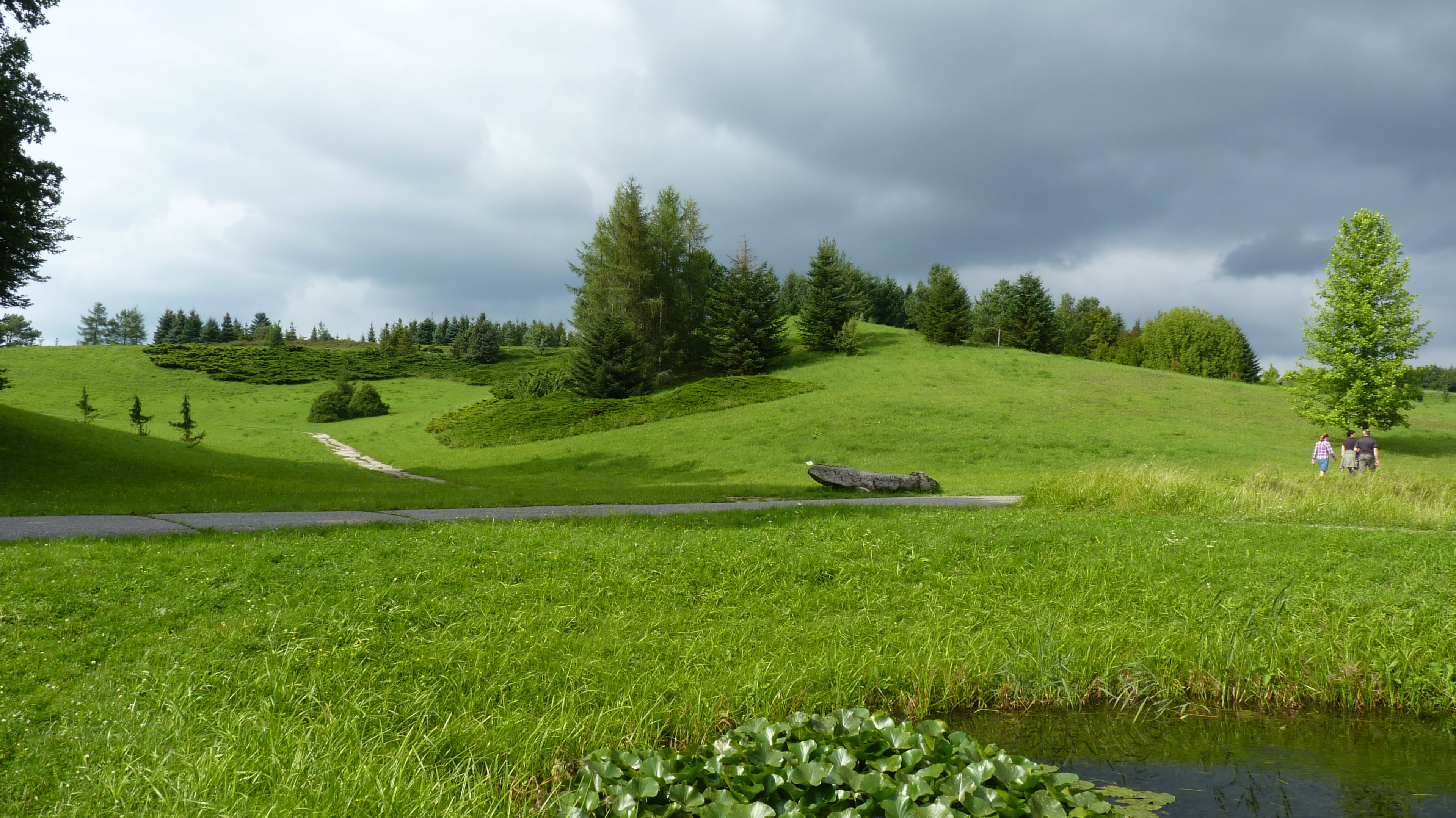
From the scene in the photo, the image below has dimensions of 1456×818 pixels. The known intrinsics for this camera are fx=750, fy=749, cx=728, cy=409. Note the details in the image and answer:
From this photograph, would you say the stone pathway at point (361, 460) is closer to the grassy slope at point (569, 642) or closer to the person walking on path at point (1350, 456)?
the grassy slope at point (569, 642)

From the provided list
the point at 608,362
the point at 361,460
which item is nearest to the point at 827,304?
the point at 608,362

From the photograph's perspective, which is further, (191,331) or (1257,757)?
(191,331)

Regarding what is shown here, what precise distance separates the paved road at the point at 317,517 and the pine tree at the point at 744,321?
33.0 m

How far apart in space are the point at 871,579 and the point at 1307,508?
9084 millimetres

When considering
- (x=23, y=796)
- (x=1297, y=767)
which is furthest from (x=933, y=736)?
(x=23, y=796)

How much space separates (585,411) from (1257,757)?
34513 mm

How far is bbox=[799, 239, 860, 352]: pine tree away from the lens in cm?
5375

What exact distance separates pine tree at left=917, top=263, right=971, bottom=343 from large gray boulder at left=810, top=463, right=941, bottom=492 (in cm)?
4072

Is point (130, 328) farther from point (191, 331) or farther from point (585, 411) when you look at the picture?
point (585, 411)

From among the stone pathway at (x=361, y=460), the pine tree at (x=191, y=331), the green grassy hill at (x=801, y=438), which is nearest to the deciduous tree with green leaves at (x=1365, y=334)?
the green grassy hill at (x=801, y=438)

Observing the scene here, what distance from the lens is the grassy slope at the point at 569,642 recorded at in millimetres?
4066

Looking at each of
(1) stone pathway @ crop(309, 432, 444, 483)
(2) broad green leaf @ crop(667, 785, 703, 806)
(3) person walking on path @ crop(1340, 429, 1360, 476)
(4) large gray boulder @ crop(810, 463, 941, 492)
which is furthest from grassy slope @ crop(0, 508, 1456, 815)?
(1) stone pathway @ crop(309, 432, 444, 483)

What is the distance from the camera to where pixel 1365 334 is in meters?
31.2

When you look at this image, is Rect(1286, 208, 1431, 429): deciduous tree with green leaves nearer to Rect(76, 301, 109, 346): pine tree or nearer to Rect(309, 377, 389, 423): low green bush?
Rect(309, 377, 389, 423): low green bush
